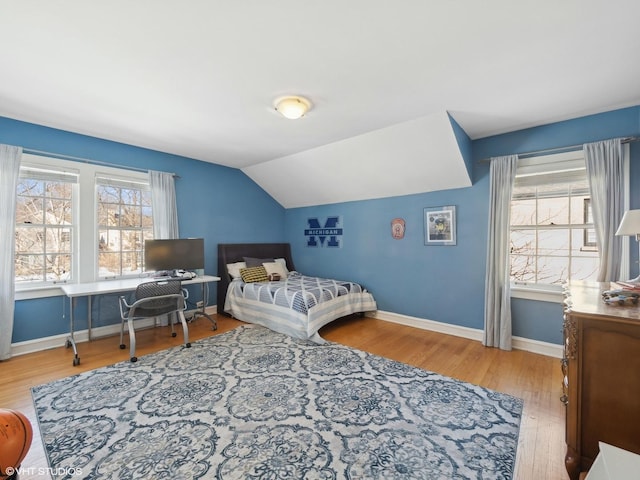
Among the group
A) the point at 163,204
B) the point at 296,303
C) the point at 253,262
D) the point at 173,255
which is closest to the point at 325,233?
the point at 253,262

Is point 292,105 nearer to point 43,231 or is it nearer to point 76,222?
point 76,222

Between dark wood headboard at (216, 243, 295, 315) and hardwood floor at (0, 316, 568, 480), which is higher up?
dark wood headboard at (216, 243, 295, 315)

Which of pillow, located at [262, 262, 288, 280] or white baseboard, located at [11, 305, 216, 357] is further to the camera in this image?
pillow, located at [262, 262, 288, 280]

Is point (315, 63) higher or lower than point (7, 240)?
higher

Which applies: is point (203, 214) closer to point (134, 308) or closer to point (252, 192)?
point (252, 192)

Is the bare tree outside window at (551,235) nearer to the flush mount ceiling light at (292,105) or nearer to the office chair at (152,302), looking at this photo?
the flush mount ceiling light at (292,105)

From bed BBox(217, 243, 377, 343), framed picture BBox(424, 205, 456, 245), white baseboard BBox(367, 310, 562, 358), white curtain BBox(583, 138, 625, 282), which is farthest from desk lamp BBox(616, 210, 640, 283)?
bed BBox(217, 243, 377, 343)

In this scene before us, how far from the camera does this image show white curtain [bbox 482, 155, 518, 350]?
313 cm

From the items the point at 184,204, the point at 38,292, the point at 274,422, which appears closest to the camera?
the point at 274,422

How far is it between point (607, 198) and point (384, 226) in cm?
242

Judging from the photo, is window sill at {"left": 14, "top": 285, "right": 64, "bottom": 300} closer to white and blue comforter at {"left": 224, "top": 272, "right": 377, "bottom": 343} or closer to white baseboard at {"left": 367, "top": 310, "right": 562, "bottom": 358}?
white and blue comforter at {"left": 224, "top": 272, "right": 377, "bottom": 343}

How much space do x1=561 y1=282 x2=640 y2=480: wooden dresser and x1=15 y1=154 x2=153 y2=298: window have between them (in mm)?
4640

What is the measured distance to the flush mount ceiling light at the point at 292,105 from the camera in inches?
98.8

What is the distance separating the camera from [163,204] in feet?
12.9
